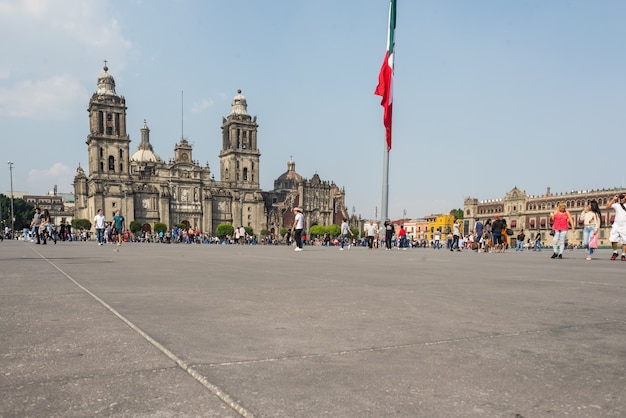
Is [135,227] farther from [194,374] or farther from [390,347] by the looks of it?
[194,374]

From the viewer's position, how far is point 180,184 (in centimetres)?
7831

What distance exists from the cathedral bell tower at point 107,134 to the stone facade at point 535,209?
64.0m

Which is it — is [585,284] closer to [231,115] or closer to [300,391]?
[300,391]

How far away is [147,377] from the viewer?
155cm

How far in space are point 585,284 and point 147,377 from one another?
4.63m

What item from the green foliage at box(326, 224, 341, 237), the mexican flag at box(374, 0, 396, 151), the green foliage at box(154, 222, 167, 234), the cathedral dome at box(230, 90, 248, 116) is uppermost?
the cathedral dome at box(230, 90, 248, 116)

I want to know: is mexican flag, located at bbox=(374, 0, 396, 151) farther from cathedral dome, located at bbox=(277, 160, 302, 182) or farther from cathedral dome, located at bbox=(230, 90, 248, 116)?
cathedral dome, located at bbox=(277, 160, 302, 182)

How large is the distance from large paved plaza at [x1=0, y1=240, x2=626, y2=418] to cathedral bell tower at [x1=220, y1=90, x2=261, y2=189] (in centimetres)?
7922

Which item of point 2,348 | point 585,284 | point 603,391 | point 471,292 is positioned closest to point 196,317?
A: point 2,348

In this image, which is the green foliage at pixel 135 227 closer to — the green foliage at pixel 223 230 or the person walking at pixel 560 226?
the green foliage at pixel 223 230

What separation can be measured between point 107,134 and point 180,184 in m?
14.1

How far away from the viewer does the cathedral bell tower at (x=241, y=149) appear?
81.3 metres

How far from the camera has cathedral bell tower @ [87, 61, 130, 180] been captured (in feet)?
225

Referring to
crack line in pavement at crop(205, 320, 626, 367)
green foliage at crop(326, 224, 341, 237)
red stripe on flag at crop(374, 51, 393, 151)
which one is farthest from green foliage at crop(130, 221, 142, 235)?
crack line in pavement at crop(205, 320, 626, 367)
